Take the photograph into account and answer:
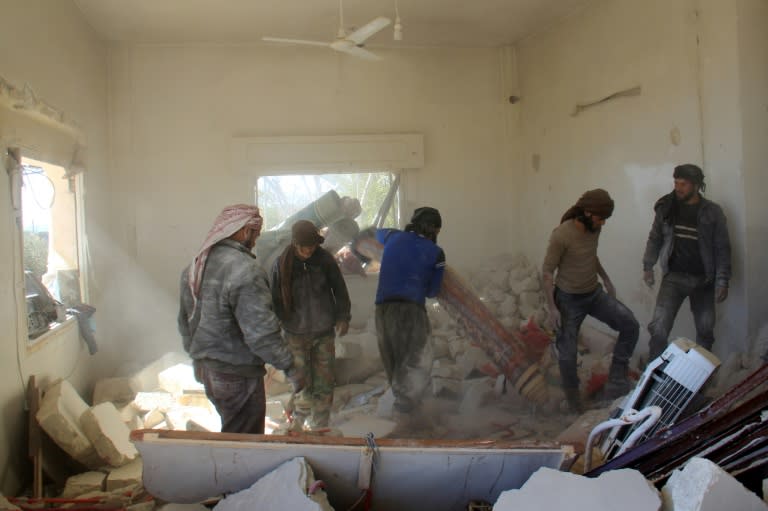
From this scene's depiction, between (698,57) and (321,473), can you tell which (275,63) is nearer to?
(698,57)

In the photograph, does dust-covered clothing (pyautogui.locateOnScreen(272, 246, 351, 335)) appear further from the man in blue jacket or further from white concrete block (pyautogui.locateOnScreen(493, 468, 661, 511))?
white concrete block (pyautogui.locateOnScreen(493, 468, 661, 511))

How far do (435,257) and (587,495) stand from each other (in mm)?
2389

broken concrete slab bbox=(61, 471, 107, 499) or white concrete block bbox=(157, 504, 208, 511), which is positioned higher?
white concrete block bbox=(157, 504, 208, 511)

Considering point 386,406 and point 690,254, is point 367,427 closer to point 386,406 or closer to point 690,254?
point 386,406

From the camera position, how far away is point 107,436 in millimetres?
4035

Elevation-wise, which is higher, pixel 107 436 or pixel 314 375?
pixel 314 375

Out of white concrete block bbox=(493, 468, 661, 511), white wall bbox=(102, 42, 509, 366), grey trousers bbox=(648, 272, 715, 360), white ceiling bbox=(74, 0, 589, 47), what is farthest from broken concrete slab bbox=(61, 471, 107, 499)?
white ceiling bbox=(74, 0, 589, 47)

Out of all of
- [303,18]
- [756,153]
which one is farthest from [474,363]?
[303,18]

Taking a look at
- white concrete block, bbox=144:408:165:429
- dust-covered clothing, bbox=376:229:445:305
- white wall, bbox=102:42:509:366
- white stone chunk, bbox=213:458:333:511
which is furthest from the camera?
white wall, bbox=102:42:509:366

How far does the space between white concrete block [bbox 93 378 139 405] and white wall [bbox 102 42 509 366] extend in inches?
54.6

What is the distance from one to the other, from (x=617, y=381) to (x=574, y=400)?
1.15 ft

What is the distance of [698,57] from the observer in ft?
15.9

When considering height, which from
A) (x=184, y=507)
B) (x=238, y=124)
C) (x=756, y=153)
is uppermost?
(x=238, y=124)

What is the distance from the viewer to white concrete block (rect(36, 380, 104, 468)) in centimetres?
383
